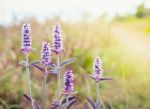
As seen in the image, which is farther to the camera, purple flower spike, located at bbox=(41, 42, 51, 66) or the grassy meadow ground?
the grassy meadow ground

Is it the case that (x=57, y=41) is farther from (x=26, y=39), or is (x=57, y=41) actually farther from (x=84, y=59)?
(x=84, y=59)

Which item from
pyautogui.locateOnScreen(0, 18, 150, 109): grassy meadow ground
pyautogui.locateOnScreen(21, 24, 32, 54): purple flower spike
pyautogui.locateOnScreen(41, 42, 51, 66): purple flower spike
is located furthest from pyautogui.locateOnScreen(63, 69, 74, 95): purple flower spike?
pyautogui.locateOnScreen(0, 18, 150, 109): grassy meadow ground

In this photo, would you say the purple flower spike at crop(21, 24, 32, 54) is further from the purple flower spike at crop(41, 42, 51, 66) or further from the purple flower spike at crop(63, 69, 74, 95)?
the purple flower spike at crop(63, 69, 74, 95)

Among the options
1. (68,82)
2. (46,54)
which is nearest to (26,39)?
(46,54)

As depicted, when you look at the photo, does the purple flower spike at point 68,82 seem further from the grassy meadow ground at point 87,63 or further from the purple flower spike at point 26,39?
the grassy meadow ground at point 87,63

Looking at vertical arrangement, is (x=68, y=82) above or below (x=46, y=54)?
below

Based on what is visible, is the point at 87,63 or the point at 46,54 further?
the point at 87,63

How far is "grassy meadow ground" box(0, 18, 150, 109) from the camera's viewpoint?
4820 mm

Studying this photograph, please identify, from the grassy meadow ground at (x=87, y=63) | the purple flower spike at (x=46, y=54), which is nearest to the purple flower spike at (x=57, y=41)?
the purple flower spike at (x=46, y=54)

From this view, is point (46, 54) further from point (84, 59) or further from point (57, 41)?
point (84, 59)

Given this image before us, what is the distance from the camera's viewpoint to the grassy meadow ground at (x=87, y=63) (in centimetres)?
482

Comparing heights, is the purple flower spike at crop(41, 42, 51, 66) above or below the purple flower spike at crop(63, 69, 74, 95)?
above

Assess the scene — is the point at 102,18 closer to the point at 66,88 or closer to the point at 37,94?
the point at 37,94

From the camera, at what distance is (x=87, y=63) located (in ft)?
18.5
